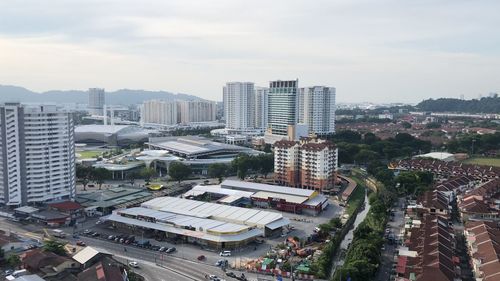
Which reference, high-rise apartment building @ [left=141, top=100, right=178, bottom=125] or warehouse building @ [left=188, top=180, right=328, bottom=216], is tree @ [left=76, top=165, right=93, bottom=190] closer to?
warehouse building @ [left=188, top=180, right=328, bottom=216]

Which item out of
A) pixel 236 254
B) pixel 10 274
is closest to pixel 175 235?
pixel 236 254

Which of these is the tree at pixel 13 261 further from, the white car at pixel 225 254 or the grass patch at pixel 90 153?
the grass patch at pixel 90 153

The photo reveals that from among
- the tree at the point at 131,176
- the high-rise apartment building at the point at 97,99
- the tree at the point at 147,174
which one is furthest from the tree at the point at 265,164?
the high-rise apartment building at the point at 97,99

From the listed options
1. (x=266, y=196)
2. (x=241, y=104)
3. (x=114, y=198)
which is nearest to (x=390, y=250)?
(x=266, y=196)

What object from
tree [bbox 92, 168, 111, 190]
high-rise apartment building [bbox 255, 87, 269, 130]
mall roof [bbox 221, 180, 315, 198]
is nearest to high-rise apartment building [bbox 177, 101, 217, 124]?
high-rise apartment building [bbox 255, 87, 269, 130]

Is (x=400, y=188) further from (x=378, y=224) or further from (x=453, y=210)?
(x=378, y=224)

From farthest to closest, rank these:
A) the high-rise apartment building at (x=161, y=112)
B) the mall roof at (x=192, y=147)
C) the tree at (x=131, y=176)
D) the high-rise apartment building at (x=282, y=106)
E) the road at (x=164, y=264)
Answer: the high-rise apartment building at (x=161, y=112)
the high-rise apartment building at (x=282, y=106)
the mall roof at (x=192, y=147)
the tree at (x=131, y=176)
the road at (x=164, y=264)
